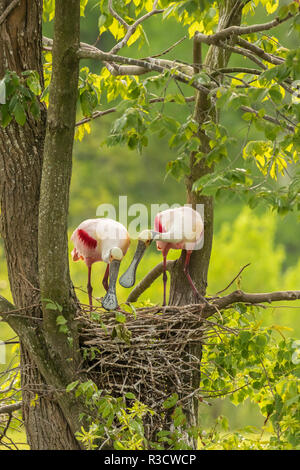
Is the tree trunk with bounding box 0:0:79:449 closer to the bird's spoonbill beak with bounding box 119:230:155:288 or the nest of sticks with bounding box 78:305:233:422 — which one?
the nest of sticks with bounding box 78:305:233:422

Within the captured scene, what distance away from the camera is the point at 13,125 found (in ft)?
13.5

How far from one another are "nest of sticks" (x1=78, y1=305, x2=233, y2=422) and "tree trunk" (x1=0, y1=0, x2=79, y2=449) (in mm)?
292

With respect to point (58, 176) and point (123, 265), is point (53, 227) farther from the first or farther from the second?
point (123, 265)

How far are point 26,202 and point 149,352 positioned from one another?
1.04 m

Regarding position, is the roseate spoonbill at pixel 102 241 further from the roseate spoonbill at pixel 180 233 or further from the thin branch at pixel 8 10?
the thin branch at pixel 8 10

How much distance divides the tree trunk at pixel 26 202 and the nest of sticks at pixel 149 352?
0.29 meters

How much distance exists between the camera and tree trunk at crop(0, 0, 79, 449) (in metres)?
4.09

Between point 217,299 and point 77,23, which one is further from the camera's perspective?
point 217,299

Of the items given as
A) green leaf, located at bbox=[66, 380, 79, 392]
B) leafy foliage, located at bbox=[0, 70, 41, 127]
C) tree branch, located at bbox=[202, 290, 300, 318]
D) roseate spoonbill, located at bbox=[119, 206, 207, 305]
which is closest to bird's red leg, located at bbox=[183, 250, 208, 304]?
roseate spoonbill, located at bbox=[119, 206, 207, 305]

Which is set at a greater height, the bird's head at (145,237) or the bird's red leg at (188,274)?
the bird's head at (145,237)

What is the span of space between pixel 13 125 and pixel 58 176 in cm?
45

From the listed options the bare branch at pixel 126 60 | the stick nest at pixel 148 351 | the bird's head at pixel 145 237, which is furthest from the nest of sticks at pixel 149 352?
the bare branch at pixel 126 60


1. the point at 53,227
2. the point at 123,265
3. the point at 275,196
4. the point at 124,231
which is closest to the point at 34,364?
the point at 53,227

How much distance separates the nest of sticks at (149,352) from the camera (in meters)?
4.30
